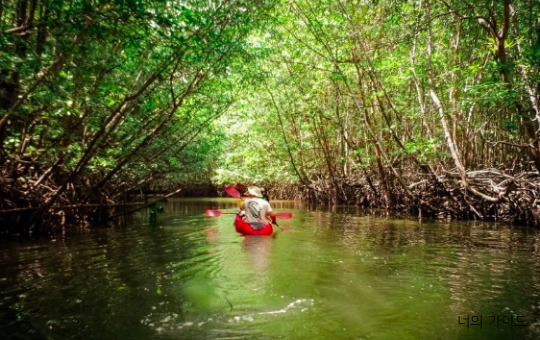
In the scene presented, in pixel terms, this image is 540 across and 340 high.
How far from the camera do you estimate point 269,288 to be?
180 inches

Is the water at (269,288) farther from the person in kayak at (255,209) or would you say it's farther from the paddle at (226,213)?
the paddle at (226,213)

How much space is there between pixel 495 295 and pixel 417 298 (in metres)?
0.92

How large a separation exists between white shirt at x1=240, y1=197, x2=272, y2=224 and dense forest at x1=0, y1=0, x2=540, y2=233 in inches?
108

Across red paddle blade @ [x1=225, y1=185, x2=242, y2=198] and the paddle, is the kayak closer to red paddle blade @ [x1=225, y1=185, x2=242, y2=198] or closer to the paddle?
the paddle

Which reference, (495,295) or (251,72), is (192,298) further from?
(251,72)

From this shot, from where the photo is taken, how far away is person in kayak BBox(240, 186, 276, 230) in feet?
28.5

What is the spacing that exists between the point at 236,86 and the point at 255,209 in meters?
5.29

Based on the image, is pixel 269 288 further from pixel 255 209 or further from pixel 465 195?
pixel 465 195

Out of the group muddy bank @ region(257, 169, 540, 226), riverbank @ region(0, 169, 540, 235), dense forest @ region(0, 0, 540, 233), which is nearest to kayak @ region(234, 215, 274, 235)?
riverbank @ region(0, 169, 540, 235)

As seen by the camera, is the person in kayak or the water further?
the person in kayak

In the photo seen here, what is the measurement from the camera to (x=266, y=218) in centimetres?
908

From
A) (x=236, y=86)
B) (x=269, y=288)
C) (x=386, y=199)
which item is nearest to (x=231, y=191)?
(x=236, y=86)

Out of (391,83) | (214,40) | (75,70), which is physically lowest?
(75,70)

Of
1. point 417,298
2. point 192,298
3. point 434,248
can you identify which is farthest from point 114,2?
point 434,248
